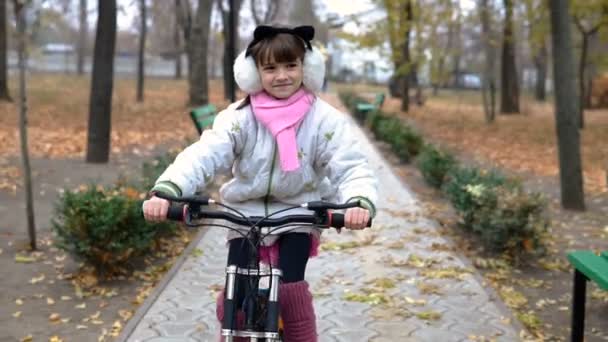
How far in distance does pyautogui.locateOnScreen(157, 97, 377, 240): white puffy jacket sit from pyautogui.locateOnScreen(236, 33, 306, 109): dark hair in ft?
0.71

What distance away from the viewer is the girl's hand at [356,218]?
2848 millimetres

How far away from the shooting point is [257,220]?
280cm

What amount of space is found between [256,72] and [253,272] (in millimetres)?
858

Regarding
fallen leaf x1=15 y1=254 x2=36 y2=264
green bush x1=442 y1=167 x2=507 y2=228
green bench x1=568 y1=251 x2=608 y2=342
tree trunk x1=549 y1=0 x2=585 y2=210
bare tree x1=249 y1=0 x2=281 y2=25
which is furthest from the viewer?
bare tree x1=249 y1=0 x2=281 y2=25

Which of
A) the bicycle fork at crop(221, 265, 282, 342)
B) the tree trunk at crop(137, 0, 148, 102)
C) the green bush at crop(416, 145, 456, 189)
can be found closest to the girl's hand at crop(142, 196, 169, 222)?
the bicycle fork at crop(221, 265, 282, 342)

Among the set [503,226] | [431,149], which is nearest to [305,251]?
[503,226]

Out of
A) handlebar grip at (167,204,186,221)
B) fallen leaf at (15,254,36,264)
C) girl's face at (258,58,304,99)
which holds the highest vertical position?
girl's face at (258,58,304,99)

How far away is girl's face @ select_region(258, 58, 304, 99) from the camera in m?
3.23

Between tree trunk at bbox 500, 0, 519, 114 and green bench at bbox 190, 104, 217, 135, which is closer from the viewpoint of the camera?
green bench at bbox 190, 104, 217, 135

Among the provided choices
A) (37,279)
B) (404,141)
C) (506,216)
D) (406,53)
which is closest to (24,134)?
(37,279)

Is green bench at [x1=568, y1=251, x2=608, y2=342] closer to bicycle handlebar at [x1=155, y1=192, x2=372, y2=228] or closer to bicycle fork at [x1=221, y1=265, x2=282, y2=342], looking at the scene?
bicycle handlebar at [x1=155, y1=192, x2=372, y2=228]

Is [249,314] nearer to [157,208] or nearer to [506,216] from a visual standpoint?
[157,208]

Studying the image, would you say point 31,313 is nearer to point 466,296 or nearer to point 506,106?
point 466,296

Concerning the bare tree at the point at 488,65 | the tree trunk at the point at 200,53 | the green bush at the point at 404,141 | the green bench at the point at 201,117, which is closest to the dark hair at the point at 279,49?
the green bench at the point at 201,117
